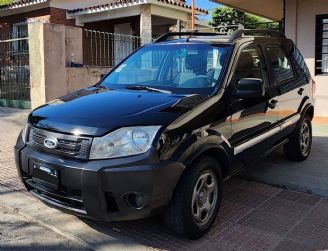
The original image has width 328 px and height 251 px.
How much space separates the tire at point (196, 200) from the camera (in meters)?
3.72

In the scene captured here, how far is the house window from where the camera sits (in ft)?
34.5

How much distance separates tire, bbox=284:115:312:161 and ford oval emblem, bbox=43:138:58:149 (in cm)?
368

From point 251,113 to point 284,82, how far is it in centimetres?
121

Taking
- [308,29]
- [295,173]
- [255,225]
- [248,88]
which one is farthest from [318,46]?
[255,225]

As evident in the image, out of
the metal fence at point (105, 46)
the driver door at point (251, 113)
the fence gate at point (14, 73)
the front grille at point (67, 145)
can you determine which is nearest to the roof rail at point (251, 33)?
the driver door at point (251, 113)

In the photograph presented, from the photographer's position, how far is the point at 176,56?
5.06 metres

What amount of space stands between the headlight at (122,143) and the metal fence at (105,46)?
325 inches

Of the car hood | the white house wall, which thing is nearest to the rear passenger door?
the car hood

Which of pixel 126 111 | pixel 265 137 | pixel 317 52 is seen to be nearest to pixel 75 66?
pixel 317 52

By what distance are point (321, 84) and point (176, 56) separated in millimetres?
6440

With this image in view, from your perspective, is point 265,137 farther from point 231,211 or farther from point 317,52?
point 317,52

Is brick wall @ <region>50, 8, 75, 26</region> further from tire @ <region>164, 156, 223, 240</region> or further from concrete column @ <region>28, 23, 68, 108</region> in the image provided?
tire @ <region>164, 156, 223, 240</region>

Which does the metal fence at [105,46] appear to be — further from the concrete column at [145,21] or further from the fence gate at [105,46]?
the concrete column at [145,21]

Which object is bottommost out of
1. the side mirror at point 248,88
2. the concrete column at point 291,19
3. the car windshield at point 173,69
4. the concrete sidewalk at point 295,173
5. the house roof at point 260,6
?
the concrete sidewalk at point 295,173
